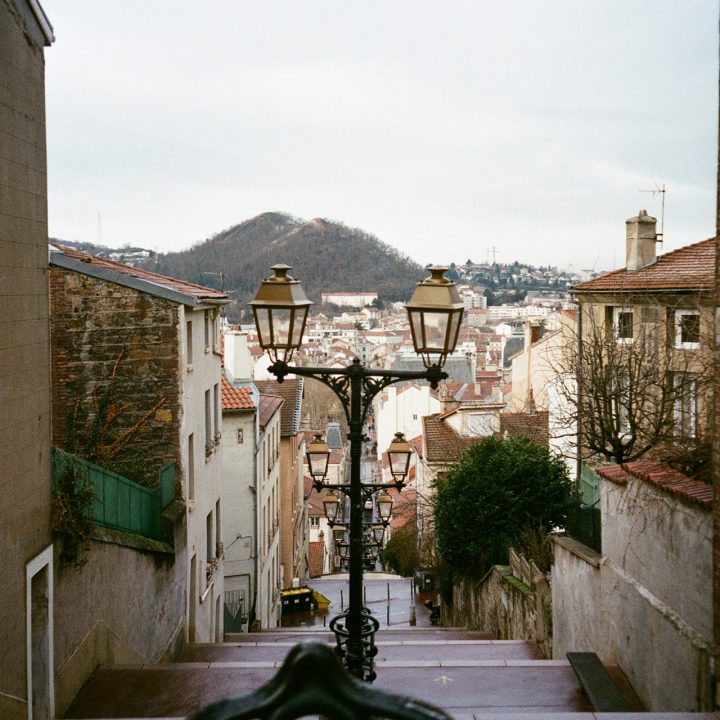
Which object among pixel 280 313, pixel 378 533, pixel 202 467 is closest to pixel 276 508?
pixel 378 533

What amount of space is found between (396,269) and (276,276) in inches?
5454

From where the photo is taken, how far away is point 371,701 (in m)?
1.58

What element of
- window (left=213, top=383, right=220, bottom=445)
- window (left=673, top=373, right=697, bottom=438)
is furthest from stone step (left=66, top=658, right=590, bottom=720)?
window (left=213, top=383, right=220, bottom=445)

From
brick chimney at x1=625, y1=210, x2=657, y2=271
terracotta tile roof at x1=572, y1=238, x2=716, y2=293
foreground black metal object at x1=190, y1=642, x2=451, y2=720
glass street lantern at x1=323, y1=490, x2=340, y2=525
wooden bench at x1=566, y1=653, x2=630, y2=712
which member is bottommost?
wooden bench at x1=566, y1=653, x2=630, y2=712

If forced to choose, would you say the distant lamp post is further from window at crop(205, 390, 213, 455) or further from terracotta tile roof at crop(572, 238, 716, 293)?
terracotta tile roof at crop(572, 238, 716, 293)

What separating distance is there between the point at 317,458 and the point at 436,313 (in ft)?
14.7

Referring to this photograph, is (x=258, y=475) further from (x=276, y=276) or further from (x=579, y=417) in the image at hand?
(x=276, y=276)

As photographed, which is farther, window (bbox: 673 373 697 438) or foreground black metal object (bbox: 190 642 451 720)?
window (bbox: 673 373 697 438)

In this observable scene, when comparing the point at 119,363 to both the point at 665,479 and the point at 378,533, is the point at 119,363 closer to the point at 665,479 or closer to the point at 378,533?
the point at 378,533

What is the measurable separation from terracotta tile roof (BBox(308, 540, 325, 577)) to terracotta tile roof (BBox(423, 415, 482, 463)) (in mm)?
24300

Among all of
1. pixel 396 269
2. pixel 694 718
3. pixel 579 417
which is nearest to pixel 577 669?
pixel 694 718

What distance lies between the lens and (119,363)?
15.2 metres

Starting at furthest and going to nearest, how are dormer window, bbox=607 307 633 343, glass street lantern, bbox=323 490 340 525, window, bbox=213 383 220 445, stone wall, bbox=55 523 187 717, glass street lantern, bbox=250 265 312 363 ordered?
1. dormer window, bbox=607 307 633 343
2. window, bbox=213 383 220 445
3. glass street lantern, bbox=323 490 340 525
4. stone wall, bbox=55 523 187 717
5. glass street lantern, bbox=250 265 312 363

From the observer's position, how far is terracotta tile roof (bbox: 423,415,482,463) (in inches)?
1414
